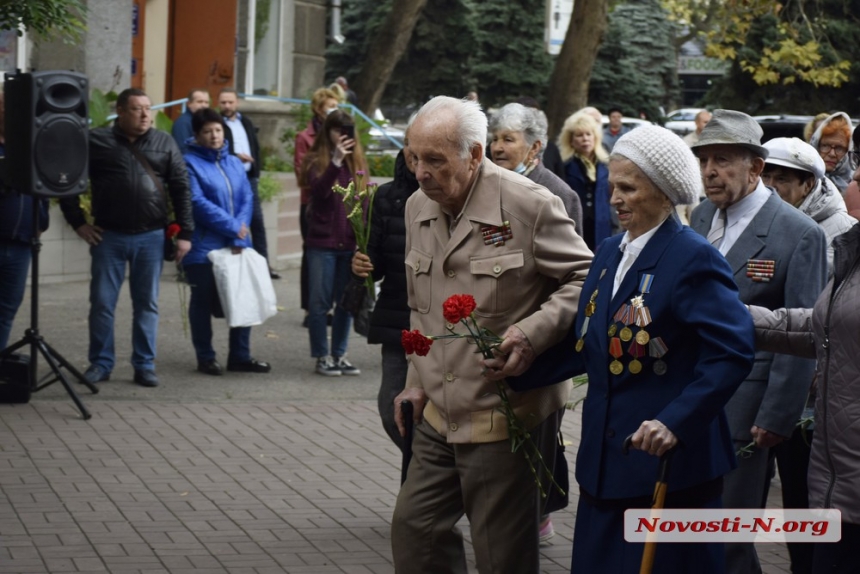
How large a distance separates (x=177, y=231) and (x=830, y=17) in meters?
29.3

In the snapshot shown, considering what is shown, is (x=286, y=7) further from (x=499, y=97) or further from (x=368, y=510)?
(x=499, y=97)

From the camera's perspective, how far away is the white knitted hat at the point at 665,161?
3961 mm

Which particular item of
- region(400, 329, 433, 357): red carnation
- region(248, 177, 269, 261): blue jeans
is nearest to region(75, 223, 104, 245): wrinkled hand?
region(248, 177, 269, 261): blue jeans

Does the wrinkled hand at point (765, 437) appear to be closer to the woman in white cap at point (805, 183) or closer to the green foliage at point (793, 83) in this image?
the woman in white cap at point (805, 183)

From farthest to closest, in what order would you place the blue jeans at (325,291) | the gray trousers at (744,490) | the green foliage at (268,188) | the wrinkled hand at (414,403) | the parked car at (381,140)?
the parked car at (381,140), the green foliage at (268,188), the blue jeans at (325,291), the gray trousers at (744,490), the wrinkled hand at (414,403)

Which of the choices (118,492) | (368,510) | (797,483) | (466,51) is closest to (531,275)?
(797,483)

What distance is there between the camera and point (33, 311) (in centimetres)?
902

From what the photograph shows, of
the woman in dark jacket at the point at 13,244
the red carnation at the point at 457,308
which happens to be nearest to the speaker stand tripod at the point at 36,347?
the woman in dark jacket at the point at 13,244

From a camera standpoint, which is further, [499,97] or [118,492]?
[499,97]

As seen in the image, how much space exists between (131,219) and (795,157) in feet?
17.4

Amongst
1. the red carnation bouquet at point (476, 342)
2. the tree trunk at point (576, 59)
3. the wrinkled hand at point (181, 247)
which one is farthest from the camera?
the tree trunk at point (576, 59)

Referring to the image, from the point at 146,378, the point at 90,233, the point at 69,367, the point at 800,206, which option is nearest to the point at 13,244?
the point at 90,233

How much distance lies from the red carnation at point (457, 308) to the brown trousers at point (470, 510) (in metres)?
0.57

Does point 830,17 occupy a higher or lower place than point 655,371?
higher
